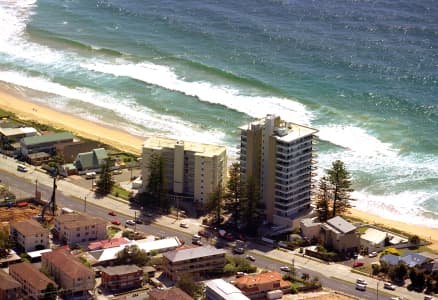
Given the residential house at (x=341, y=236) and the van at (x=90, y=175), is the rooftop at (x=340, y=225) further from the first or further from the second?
the van at (x=90, y=175)

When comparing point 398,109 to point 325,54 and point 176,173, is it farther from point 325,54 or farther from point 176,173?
point 176,173

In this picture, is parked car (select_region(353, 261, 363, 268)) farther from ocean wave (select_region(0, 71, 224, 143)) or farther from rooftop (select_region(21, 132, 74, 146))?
rooftop (select_region(21, 132, 74, 146))

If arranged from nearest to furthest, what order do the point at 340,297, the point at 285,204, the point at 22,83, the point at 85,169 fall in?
the point at 340,297 → the point at 285,204 → the point at 85,169 → the point at 22,83

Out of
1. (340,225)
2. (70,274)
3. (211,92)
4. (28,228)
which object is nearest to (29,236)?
(28,228)

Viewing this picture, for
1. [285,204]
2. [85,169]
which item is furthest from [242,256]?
[85,169]

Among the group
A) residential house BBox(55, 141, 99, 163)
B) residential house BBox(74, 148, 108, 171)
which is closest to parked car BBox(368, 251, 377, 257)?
residential house BBox(74, 148, 108, 171)

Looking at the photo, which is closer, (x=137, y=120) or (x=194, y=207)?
(x=194, y=207)
